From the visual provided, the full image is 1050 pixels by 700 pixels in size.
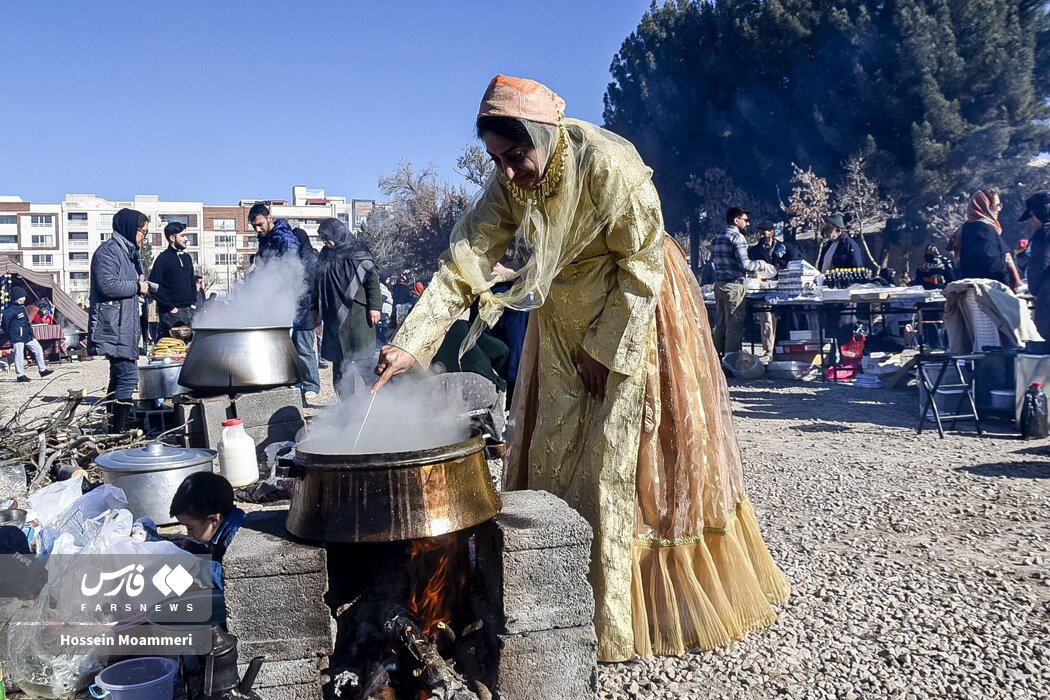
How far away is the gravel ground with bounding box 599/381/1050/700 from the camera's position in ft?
9.12

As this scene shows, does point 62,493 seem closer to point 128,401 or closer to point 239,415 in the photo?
point 239,415

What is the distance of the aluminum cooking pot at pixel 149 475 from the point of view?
4.35m

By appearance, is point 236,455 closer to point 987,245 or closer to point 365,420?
point 365,420

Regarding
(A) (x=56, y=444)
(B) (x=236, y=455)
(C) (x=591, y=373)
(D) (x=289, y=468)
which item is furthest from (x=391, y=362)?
(A) (x=56, y=444)

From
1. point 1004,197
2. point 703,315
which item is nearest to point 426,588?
point 703,315

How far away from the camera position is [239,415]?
19.2 ft

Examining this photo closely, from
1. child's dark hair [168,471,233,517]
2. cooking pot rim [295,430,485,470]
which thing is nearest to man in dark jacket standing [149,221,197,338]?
child's dark hair [168,471,233,517]

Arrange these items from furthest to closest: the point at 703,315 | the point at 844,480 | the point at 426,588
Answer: the point at 844,480, the point at 703,315, the point at 426,588

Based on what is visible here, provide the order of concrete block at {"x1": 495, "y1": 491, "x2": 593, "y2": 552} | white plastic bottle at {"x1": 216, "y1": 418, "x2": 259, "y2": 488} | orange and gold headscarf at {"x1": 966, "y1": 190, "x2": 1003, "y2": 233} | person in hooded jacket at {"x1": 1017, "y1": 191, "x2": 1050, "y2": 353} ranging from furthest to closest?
orange and gold headscarf at {"x1": 966, "y1": 190, "x2": 1003, "y2": 233} → person in hooded jacket at {"x1": 1017, "y1": 191, "x2": 1050, "y2": 353} → white plastic bottle at {"x1": 216, "y1": 418, "x2": 259, "y2": 488} → concrete block at {"x1": 495, "y1": 491, "x2": 593, "y2": 552}

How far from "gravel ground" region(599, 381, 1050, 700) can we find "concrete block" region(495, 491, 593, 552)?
621 millimetres

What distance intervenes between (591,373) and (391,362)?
765mm

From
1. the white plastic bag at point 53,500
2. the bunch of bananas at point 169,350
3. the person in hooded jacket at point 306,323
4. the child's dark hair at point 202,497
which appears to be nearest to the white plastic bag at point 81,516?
the white plastic bag at point 53,500

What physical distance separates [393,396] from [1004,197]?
28.7m

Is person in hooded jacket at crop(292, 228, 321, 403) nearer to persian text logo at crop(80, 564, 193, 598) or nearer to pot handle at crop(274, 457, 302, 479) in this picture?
persian text logo at crop(80, 564, 193, 598)
